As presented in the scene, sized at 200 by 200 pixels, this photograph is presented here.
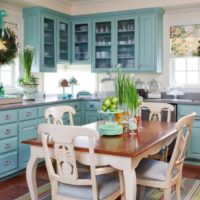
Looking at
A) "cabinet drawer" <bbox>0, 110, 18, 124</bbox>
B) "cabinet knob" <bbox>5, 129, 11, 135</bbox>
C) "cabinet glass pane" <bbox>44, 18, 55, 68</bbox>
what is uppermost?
"cabinet glass pane" <bbox>44, 18, 55, 68</bbox>

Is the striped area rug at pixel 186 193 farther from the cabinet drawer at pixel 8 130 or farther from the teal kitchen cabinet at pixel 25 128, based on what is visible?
the cabinet drawer at pixel 8 130

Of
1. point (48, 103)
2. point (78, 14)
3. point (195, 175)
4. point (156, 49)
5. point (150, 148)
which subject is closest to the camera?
point (150, 148)

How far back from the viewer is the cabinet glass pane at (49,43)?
17.1 ft

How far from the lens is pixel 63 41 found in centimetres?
565

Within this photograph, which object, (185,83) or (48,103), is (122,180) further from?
(185,83)

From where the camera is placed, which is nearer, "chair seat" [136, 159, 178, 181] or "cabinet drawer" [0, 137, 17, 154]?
"chair seat" [136, 159, 178, 181]

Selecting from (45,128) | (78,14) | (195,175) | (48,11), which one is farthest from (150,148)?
(78,14)

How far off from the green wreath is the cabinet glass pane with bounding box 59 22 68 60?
3.43 ft

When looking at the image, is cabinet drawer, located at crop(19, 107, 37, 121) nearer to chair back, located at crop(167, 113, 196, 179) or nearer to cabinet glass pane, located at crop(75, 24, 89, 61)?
cabinet glass pane, located at crop(75, 24, 89, 61)

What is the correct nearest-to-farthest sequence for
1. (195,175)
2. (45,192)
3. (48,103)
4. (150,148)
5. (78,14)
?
(150,148)
(45,192)
(195,175)
(48,103)
(78,14)

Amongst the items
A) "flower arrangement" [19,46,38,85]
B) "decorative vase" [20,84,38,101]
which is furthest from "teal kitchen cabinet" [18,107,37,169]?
"flower arrangement" [19,46,38,85]

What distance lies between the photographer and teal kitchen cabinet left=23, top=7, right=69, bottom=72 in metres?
A: 5.06

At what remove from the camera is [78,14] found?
19.1 ft

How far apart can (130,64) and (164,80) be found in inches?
25.1
